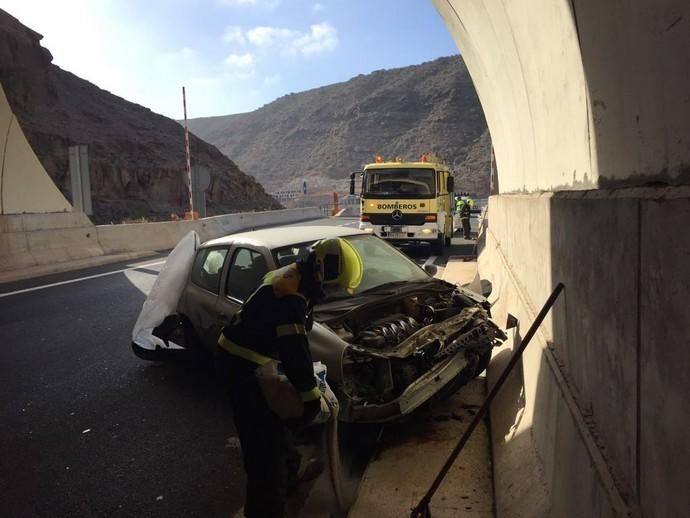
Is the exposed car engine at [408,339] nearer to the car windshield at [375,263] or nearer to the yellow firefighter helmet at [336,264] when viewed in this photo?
the car windshield at [375,263]

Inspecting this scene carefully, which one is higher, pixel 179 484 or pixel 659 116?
pixel 659 116

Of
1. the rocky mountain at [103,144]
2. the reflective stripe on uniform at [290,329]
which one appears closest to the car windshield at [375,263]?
the reflective stripe on uniform at [290,329]

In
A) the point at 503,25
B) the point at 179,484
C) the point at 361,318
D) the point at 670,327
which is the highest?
the point at 503,25

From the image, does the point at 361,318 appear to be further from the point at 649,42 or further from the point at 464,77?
the point at 464,77

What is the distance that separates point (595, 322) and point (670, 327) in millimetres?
724

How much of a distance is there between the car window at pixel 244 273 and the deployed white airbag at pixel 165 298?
33.5 inches

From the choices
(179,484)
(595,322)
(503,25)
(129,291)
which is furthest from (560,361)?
(129,291)

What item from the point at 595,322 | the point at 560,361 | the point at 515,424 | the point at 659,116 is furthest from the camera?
the point at 515,424

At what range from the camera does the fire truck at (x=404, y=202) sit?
1334 centimetres

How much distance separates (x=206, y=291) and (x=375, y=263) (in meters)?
1.68

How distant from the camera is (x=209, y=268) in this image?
542cm

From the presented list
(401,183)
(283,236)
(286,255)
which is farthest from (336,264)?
(401,183)

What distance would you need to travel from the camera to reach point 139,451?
397cm

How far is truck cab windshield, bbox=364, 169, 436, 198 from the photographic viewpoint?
13.5 m
